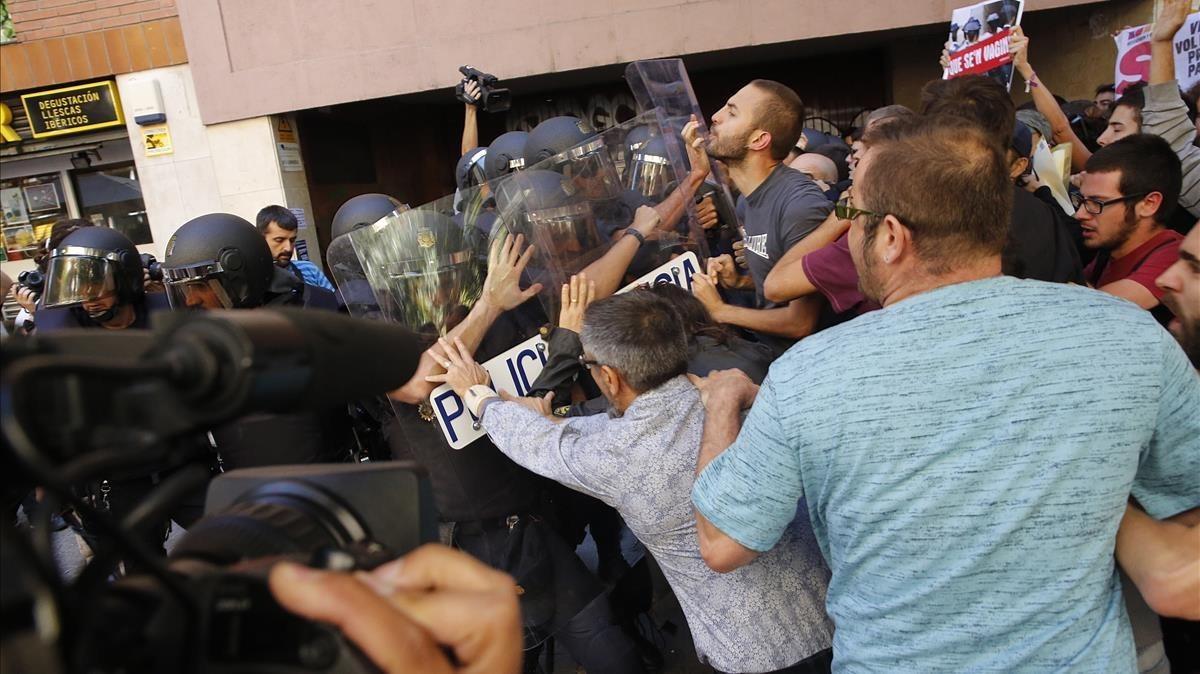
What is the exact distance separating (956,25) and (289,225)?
4257 mm

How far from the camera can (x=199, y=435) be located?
0.68 metres

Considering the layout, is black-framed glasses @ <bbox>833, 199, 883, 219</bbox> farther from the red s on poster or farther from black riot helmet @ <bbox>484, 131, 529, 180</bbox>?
the red s on poster

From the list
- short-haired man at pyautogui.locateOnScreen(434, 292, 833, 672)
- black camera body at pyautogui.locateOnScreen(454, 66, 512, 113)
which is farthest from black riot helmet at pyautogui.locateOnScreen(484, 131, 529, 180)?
short-haired man at pyautogui.locateOnScreen(434, 292, 833, 672)

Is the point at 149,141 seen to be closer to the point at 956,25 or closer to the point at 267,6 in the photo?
the point at 267,6

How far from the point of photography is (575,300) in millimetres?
2605

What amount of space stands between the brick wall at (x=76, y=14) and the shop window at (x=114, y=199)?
1637mm

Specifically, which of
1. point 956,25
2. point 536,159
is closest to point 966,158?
point 536,159

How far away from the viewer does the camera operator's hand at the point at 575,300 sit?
2580mm

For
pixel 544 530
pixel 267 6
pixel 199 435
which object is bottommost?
pixel 544 530

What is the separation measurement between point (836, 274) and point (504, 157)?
2.52 m

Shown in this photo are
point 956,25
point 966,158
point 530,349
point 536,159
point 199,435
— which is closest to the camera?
point 199,435

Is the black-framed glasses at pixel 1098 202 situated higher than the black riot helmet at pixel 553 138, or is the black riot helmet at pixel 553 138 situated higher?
the black riot helmet at pixel 553 138

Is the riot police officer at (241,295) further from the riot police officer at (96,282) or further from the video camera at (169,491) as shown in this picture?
the video camera at (169,491)

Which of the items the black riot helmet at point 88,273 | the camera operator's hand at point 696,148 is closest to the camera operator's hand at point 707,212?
the camera operator's hand at point 696,148
